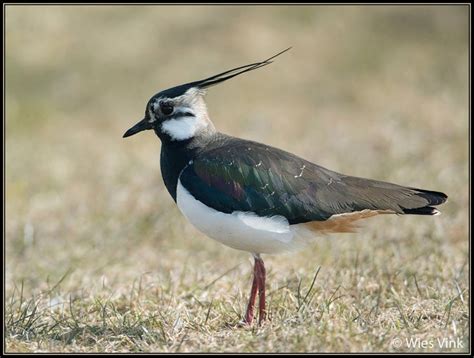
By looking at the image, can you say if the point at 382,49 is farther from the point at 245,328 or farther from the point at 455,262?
the point at 245,328

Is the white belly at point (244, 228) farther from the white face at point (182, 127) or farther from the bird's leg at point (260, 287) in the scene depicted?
the white face at point (182, 127)

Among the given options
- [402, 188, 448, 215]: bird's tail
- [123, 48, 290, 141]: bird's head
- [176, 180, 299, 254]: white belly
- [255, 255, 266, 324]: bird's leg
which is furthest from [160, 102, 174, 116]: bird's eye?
[402, 188, 448, 215]: bird's tail

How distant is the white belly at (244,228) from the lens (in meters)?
4.85

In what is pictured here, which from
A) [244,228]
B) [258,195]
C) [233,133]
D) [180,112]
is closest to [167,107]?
[180,112]

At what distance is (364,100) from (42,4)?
5.53 meters

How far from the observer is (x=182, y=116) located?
5.30 meters

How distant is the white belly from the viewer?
15.9 feet

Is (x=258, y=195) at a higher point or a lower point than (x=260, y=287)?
higher

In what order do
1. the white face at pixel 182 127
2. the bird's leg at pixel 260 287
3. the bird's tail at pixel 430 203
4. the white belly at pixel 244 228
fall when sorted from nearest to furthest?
the white belly at pixel 244 228
the bird's leg at pixel 260 287
the bird's tail at pixel 430 203
the white face at pixel 182 127

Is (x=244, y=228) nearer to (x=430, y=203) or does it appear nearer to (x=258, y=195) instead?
(x=258, y=195)

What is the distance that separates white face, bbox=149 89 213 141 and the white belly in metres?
0.49

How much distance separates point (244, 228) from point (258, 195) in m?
0.23

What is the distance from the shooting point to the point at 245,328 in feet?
16.0

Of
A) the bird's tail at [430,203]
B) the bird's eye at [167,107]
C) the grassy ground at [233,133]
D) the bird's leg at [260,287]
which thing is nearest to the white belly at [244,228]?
the bird's leg at [260,287]
